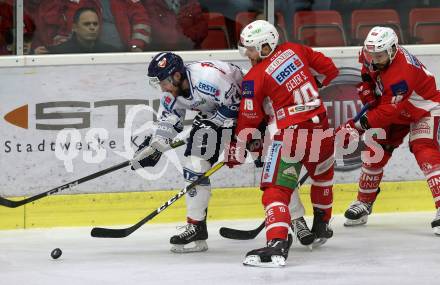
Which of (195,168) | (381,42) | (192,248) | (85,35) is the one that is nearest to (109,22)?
(85,35)

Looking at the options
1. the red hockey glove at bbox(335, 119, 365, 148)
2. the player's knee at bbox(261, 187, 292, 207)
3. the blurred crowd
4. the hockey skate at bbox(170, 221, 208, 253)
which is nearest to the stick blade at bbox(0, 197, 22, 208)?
the hockey skate at bbox(170, 221, 208, 253)

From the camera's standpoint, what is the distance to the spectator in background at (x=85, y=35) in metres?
6.82

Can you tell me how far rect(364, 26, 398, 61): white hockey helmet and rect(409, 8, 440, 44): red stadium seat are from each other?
4.11 ft

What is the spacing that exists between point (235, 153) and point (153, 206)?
3.66 feet

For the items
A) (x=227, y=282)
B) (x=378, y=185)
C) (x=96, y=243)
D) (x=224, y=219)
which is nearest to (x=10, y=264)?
(x=96, y=243)

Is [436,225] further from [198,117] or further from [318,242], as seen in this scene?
[198,117]

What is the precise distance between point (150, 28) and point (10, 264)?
1907 millimetres

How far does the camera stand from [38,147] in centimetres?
669

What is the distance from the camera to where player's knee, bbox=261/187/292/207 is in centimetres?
560

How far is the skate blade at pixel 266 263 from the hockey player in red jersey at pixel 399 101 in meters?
1.12

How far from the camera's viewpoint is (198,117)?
6.12 metres

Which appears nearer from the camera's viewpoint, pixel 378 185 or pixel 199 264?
pixel 199 264

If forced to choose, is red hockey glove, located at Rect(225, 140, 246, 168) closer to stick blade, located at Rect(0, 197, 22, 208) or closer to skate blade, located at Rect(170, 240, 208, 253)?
skate blade, located at Rect(170, 240, 208, 253)

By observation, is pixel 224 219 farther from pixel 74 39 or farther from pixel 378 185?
pixel 74 39
